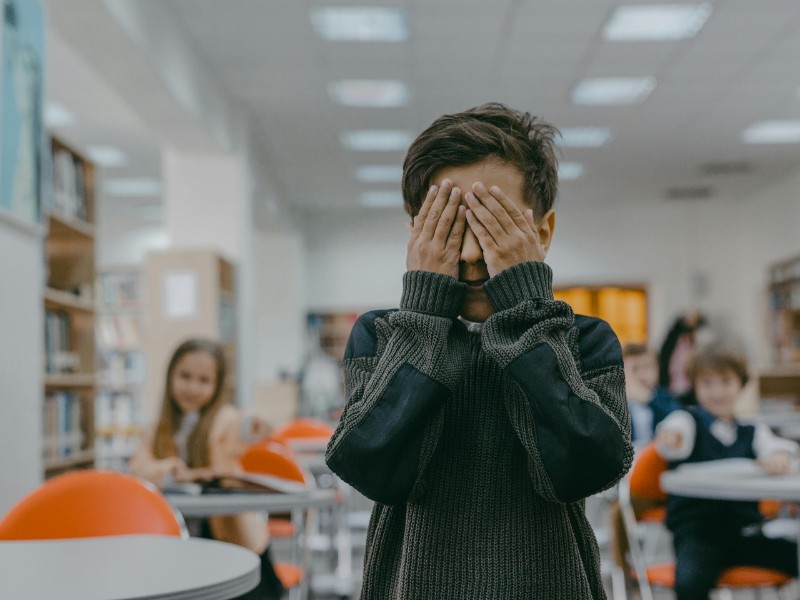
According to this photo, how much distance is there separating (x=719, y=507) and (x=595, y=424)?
1.98 metres

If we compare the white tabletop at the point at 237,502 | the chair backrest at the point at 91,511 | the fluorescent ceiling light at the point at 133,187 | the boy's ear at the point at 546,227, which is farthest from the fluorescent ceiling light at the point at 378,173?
the boy's ear at the point at 546,227

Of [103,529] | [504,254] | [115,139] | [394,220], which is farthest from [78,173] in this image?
[394,220]

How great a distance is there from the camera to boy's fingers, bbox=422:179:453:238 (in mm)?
917

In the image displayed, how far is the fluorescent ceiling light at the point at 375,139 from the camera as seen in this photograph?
802cm

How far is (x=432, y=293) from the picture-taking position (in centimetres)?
91

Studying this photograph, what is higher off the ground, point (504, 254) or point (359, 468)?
point (504, 254)

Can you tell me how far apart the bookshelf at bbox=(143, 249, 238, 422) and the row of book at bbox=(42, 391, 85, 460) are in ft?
6.88

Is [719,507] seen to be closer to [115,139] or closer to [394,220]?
[115,139]

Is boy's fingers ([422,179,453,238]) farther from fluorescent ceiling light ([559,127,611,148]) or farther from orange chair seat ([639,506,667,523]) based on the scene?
fluorescent ceiling light ([559,127,611,148])

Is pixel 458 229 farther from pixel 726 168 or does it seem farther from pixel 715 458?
pixel 726 168

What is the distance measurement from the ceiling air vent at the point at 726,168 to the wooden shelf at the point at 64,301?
707cm

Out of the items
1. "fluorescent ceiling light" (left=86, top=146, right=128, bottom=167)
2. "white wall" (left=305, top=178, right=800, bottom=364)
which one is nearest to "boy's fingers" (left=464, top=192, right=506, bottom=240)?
"fluorescent ceiling light" (left=86, top=146, right=128, bottom=167)

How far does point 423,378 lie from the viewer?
867 millimetres

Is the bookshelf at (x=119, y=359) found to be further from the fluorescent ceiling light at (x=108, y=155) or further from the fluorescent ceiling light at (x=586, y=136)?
the fluorescent ceiling light at (x=586, y=136)
